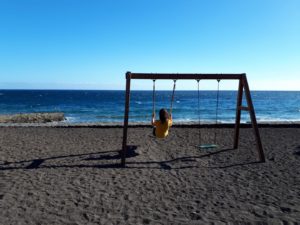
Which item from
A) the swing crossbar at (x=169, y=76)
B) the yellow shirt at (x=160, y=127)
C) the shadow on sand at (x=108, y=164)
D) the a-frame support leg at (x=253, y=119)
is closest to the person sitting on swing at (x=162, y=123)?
the yellow shirt at (x=160, y=127)

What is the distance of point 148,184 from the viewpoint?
246 inches

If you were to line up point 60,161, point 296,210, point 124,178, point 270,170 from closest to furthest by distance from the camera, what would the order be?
1. point 296,210
2. point 124,178
3. point 270,170
4. point 60,161

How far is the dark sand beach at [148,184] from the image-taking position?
185 inches

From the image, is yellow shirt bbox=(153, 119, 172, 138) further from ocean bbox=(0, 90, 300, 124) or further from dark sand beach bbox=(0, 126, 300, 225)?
ocean bbox=(0, 90, 300, 124)

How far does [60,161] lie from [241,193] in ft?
15.0

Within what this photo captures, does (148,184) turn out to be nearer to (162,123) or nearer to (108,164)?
(108,164)

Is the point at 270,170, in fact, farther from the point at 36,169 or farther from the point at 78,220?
the point at 36,169

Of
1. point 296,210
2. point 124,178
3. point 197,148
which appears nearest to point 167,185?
point 124,178

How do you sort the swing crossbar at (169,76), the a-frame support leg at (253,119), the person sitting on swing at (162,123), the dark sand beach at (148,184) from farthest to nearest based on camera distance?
1. the person sitting on swing at (162,123)
2. the swing crossbar at (169,76)
3. the a-frame support leg at (253,119)
4. the dark sand beach at (148,184)

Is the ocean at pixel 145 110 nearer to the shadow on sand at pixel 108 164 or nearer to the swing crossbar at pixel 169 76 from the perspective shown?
the swing crossbar at pixel 169 76

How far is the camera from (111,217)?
181 inches

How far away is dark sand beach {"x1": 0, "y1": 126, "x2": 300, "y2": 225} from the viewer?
4.69 metres

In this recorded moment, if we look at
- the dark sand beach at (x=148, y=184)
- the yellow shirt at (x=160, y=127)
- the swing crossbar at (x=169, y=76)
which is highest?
the swing crossbar at (x=169, y=76)

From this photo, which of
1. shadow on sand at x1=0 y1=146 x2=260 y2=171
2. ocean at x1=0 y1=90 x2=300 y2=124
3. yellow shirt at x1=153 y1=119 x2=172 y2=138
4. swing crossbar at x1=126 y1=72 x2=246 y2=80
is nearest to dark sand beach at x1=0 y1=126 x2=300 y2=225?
shadow on sand at x1=0 y1=146 x2=260 y2=171
